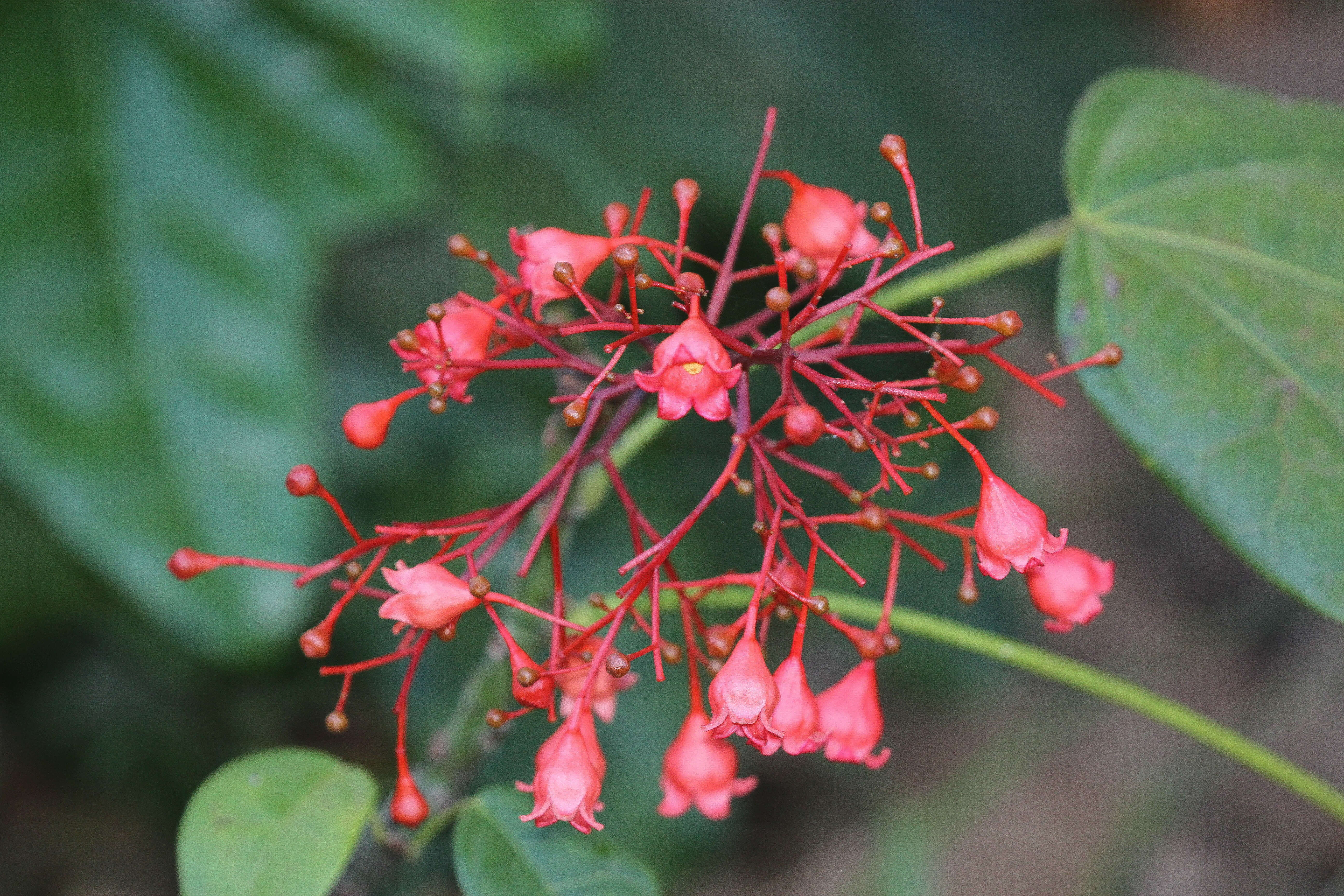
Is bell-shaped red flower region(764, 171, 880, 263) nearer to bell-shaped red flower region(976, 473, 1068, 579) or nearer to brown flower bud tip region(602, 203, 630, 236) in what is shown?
brown flower bud tip region(602, 203, 630, 236)

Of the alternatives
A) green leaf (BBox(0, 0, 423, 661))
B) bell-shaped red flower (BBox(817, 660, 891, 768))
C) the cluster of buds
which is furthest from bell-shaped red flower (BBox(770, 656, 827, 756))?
green leaf (BBox(0, 0, 423, 661))

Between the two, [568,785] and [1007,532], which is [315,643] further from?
[1007,532]

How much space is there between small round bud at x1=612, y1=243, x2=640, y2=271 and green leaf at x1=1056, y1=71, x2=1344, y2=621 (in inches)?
27.2

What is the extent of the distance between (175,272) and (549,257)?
133cm

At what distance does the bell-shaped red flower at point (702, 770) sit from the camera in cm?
121

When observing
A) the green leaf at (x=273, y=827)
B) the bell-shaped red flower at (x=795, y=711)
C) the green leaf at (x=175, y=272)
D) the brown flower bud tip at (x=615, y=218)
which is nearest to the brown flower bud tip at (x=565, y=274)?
the brown flower bud tip at (x=615, y=218)

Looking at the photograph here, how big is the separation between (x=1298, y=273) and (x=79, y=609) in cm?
264

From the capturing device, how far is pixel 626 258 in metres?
1.00

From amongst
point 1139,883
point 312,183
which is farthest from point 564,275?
point 1139,883

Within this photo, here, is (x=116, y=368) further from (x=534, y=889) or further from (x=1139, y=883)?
(x=1139, y=883)

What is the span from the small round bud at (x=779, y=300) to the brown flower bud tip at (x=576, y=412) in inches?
7.7

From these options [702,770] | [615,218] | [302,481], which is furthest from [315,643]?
[615,218]

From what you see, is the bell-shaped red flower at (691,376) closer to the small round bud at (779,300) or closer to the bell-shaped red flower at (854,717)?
the small round bud at (779,300)

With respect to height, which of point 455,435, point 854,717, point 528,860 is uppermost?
point 854,717
